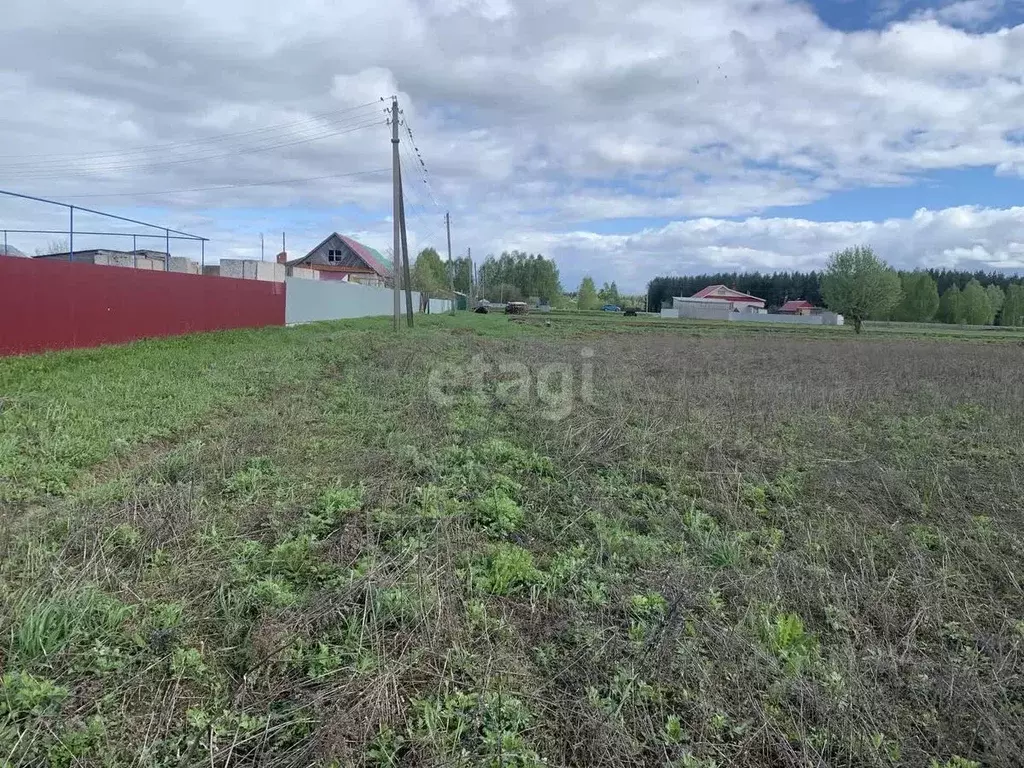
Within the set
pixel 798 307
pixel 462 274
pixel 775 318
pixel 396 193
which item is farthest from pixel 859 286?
pixel 462 274

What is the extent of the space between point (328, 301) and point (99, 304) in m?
17.2

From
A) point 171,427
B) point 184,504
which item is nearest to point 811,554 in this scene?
point 184,504

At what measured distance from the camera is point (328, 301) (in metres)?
30.5

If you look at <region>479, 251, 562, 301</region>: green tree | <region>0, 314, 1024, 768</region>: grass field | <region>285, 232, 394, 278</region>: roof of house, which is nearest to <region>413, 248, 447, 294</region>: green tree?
<region>285, 232, 394, 278</region>: roof of house

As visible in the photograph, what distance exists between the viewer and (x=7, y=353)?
10969 mm

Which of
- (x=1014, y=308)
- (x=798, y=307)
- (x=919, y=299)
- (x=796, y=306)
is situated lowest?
(x=1014, y=308)

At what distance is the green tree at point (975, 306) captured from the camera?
261 ft

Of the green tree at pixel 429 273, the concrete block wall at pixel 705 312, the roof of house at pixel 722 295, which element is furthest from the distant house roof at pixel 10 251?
the roof of house at pixel 722 295

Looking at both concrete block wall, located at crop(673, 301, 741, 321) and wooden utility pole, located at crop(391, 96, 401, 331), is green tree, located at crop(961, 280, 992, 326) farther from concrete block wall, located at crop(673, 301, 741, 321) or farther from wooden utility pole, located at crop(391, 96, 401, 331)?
wooden utility pole, located at crop(391, 96, 401, 331)

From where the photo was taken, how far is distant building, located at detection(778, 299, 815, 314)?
9450 centimetres

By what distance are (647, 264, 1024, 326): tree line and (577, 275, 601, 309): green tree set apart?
10.7 metres

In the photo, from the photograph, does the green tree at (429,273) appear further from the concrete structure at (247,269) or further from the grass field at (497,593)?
the grass field at (497,593)

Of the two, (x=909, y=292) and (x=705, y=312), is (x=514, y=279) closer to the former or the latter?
(x=705, y=312)

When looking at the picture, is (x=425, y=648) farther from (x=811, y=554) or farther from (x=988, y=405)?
(x=988, y=405)
